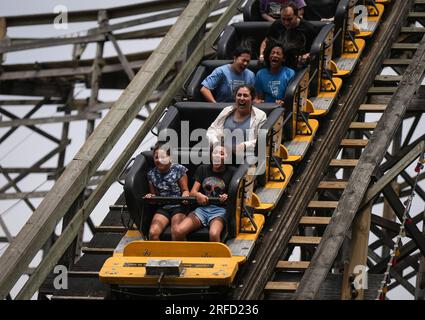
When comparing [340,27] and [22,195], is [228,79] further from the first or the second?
[22,195]

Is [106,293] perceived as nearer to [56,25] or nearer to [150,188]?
[150,188]

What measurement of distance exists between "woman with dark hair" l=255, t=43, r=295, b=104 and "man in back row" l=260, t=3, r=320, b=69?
233 mm

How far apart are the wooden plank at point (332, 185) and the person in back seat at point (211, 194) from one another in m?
1.16

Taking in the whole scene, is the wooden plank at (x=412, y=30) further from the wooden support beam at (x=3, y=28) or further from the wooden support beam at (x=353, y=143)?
the wooden support beam at (x=3, y=28)

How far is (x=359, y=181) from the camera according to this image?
1415 cm

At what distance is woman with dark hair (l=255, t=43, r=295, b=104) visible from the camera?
592 inches

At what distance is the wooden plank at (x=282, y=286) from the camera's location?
1337cm

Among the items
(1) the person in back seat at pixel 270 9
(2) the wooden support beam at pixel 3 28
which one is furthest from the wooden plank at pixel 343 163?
(2) the wooden support beam at pixel 3 28

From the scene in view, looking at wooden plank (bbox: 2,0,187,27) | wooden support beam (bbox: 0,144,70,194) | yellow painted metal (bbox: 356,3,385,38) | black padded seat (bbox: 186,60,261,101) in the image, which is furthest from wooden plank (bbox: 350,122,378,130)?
wooden support beam (bbox: 0,144,70,194)

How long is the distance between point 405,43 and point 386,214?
7.08 ft
